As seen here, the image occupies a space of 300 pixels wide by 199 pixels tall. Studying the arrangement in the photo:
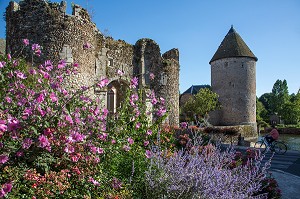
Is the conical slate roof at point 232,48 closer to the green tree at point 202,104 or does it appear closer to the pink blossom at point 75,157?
the green tree at point 202,104

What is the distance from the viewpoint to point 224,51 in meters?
29.9

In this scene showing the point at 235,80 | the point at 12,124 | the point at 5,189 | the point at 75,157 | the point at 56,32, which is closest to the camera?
the point at 5,189

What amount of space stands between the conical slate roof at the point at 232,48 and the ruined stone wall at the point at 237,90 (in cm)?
51

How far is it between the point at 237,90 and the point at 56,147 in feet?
96.0

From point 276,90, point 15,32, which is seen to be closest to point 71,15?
point 15,32

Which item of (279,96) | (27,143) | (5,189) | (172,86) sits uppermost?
(279,96)

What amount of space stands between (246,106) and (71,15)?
2418cm

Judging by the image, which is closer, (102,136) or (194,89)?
(102,136)

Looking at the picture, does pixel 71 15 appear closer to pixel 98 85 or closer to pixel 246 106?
pixel 98 85

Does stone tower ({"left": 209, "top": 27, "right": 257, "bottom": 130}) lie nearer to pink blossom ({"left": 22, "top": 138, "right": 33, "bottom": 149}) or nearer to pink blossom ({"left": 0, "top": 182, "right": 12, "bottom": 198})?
pink blossom ({"left": 22, "top": 138, "right": 33, "bottom": 149})

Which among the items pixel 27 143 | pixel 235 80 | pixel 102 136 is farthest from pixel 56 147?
pixel 235 80

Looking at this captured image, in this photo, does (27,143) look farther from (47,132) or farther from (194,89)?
(194,89)

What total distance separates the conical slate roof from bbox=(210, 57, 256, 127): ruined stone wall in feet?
1.68

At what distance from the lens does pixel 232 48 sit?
2942 centimetres
